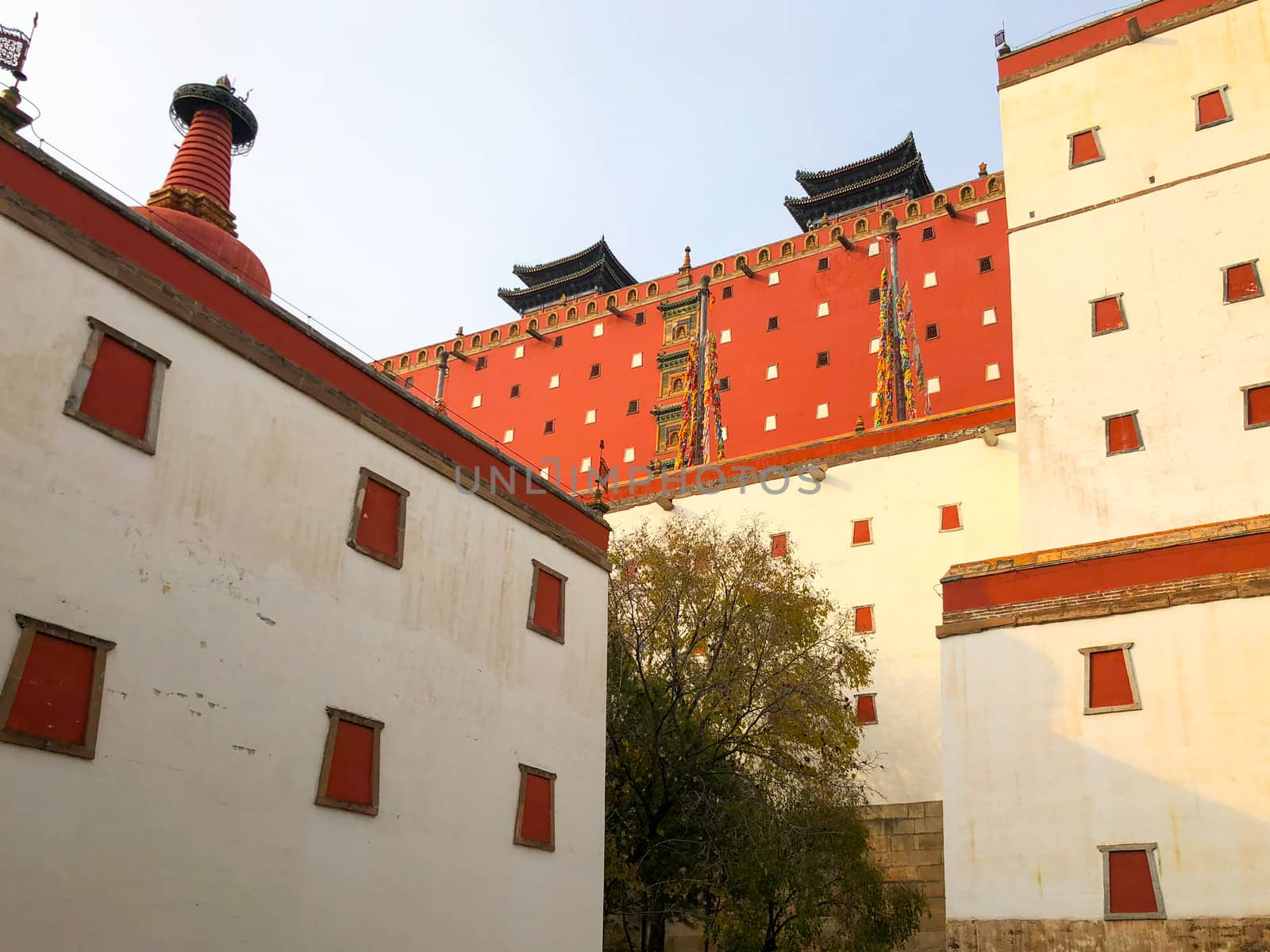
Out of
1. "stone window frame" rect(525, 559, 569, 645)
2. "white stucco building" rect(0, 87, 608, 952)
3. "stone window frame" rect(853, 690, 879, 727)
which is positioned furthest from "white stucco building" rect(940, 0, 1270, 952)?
"white stucco building" rect(0, 87, 608, 952)

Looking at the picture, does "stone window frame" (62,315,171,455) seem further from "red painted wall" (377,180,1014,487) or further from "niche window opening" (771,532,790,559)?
"red painted wall" (377,180,1014,487)

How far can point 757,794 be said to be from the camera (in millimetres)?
20094

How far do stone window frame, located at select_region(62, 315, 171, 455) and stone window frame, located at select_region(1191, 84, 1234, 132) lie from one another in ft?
67.7

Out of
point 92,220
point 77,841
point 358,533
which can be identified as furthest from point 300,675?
point 92,220

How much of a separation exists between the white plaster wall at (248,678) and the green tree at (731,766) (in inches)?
125

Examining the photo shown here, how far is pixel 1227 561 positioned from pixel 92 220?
14.5m

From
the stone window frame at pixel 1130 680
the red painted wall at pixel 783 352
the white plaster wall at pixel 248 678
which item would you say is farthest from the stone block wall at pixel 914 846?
the red painted wall at pixel 783 352

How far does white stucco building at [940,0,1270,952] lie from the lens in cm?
1568

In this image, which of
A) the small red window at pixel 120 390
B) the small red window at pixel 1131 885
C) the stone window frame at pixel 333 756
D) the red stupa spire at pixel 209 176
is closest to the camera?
the small red window at pixel 120 390

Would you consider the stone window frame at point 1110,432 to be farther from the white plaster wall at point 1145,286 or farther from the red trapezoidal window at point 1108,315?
the red trapezoidal window at point 1108,315

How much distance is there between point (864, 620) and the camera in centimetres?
2700

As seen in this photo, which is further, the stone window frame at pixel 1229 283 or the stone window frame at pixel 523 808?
the stone window frame at pixel 1229 283

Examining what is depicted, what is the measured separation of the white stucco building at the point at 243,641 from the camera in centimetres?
1068

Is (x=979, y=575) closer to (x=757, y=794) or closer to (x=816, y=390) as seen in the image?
(x=757, y=794)
